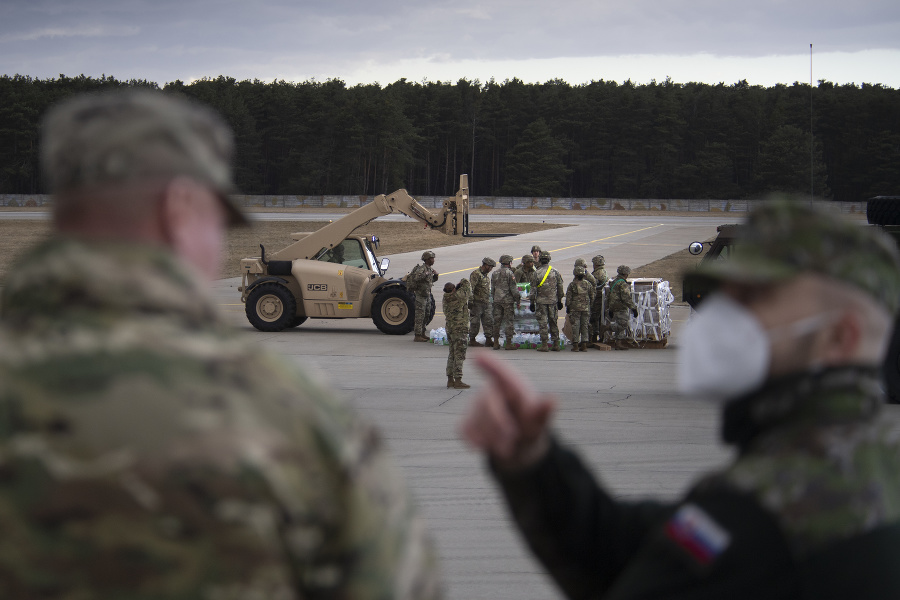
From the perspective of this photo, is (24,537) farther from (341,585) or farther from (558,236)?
(558,236)

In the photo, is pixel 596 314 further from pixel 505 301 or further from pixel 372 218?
pixel 372 218

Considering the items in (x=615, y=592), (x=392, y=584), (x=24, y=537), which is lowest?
(x=615, y=592)

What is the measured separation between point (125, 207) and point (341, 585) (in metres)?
0.74

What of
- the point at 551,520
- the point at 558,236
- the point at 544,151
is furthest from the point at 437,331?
the point at 544,151

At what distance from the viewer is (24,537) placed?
1.48 metres

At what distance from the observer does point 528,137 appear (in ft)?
383

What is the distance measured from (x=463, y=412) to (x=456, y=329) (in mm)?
2152

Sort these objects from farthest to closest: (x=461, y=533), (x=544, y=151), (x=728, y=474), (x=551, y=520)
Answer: (x=544, y=151) → (x=461, y=533) → (x=551, y=520) → (x=728, y=474)

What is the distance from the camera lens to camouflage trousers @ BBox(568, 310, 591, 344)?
56.7 ft

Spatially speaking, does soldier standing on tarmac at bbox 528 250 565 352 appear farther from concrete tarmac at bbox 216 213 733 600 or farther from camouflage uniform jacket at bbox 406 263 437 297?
camouflage uniform jacket at bbox 406 263 437 297

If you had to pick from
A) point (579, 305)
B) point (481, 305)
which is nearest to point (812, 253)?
point (579, 305)

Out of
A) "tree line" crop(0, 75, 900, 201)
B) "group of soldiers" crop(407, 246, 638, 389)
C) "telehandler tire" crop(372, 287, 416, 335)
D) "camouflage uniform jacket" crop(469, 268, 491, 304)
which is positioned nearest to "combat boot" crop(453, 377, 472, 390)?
"group of soldiers" crop(407, 246, 638, 389)

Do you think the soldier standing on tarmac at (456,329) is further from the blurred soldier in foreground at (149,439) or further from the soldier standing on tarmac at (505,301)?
the blurred soldier in foreground at (149,439)

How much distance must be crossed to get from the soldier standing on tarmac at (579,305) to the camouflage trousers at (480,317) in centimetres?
160
